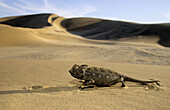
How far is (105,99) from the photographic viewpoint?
1.99 m

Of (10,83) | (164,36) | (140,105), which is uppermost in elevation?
(164,36)

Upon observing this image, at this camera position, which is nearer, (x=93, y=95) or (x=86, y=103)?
(x=86, y=103)

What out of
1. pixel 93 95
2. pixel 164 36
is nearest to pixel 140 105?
pixel 93 95

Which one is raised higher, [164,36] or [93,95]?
[164,36]

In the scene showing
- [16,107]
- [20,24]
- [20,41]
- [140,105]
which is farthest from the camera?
[20,24]

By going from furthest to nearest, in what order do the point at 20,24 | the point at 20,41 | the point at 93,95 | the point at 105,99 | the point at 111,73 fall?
the point at 20,24
the point at 20,41
the point at 111,73
the point at 93,95
the point at 105,99

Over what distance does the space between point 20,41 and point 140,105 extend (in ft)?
53.5

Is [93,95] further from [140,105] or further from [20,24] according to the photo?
[20,24]

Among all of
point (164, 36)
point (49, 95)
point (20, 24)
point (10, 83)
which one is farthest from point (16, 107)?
point (20, 24)

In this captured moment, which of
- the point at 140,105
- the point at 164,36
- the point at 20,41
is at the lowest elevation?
the point at 140,105

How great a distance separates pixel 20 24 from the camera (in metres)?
49.9

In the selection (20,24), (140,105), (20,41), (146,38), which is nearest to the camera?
(140,105)

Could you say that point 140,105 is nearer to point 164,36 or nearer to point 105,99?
point 105,99

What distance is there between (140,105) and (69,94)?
3.34ft
